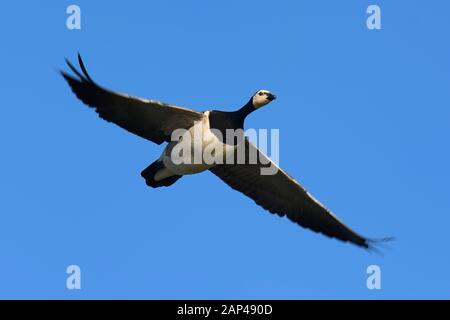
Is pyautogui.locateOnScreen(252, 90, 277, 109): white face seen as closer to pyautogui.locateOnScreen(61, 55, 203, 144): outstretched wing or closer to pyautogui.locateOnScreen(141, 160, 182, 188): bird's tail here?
pyautogui.locateOnScreen(61, 55, 203, 144): outstretched wing

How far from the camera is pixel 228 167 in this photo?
1919cm

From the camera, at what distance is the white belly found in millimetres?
17891

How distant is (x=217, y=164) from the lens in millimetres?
18844

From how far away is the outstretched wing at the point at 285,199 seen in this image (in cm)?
1911

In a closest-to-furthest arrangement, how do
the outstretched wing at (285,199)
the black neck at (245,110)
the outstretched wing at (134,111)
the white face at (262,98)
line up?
the outstretched wing at (134,111)
the black neck at (245,110)
the white face at (262,98)
the outstretched wing at (285,199)

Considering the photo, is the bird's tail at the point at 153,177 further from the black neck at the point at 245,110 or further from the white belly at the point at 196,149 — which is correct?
the black neck at the point at 245,110

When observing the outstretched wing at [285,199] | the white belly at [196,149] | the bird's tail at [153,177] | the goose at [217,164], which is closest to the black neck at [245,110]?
the goose at [217,164]

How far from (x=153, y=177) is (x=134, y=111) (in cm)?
127

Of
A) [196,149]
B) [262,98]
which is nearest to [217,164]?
[196,149]

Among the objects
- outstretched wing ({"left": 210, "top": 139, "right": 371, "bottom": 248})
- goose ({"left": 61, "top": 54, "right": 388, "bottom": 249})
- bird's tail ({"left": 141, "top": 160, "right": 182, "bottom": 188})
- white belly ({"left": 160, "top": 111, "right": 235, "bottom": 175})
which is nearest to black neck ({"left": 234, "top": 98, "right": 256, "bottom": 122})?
goose ({"left": 61, "top": 54, "right": 388, "bottom": 249})

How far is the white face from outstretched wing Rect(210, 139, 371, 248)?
1.21 metres
